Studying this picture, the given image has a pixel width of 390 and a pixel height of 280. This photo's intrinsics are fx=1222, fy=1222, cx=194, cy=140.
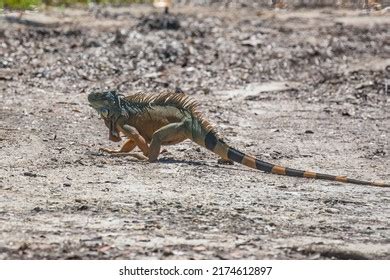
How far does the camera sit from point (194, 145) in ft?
37.8

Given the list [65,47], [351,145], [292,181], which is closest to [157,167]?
[292,181]

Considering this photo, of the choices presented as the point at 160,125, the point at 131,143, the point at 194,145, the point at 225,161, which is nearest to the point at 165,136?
the point at 160,125

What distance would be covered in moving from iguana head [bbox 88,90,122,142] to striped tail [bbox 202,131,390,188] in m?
0.88

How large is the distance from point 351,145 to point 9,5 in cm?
784

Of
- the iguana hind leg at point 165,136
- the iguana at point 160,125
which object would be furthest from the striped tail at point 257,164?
the iguana hind leg at point 165,136

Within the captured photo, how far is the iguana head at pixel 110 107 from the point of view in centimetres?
1087

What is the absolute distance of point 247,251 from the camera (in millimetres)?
7605

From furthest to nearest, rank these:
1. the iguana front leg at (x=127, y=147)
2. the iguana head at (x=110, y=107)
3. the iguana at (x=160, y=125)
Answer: the iguana head at (x=110, y=107) < the iguana front leg at (x=127, y=147) < the iguana at (x=160, y=125)

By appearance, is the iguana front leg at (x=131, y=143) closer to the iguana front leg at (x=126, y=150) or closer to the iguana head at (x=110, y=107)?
the iguana front leg at (x=126, y=150)

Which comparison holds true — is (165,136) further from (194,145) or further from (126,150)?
(194,145)

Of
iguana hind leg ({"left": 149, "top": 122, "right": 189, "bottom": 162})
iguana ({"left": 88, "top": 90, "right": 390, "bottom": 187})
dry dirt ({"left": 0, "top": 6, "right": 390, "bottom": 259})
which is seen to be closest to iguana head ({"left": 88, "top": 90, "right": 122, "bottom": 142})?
iguana ({"left": 88, "top": 90, "right": 390, "bottom": 187})

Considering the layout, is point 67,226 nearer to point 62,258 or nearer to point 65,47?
point 62,258

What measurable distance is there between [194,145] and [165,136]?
3.47 ft

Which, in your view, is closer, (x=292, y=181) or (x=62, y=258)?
(x=62, y=258)
